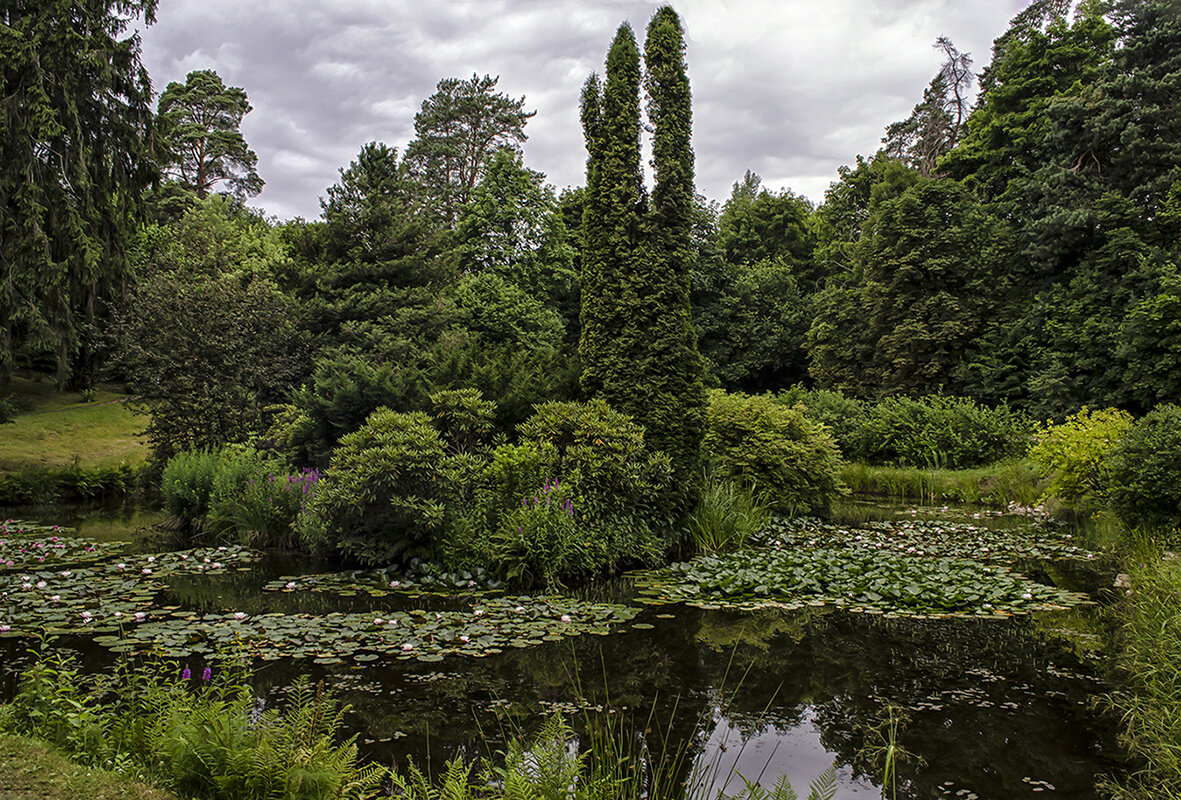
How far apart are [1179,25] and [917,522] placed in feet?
59.6

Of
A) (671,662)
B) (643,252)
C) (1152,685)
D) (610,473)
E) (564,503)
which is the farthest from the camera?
(643,252)

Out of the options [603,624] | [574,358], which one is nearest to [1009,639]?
[603,624]

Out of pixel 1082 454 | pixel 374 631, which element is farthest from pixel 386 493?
pixel 1082 454

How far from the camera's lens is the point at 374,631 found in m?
5.41

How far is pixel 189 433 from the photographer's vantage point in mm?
13383

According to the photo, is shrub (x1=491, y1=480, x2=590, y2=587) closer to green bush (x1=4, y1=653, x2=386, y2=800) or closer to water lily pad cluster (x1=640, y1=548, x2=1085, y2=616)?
water lily pad cluster (x1=640, y1=548, x2=1085, y2=616)

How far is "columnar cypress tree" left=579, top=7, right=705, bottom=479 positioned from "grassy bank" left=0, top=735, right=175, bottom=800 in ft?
22.9

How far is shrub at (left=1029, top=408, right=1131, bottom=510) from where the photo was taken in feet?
31.6

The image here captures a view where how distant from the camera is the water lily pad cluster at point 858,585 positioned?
253 inches

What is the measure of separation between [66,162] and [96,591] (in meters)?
16.3

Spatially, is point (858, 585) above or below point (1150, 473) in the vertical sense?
below

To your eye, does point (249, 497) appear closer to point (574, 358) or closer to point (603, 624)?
point (574, 358)

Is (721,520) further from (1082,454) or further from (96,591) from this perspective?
(96,591)

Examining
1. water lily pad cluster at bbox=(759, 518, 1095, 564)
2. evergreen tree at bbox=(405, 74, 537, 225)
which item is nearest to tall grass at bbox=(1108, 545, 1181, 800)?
water lily pad cluster at bbox=(759, 518, 1095, 564)
